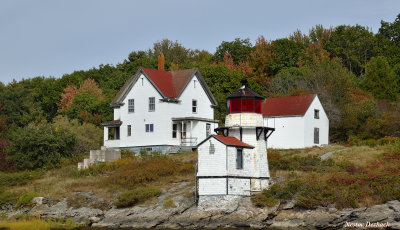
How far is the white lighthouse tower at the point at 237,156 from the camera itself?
1412 inches

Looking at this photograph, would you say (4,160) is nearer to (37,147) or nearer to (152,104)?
(37,147)

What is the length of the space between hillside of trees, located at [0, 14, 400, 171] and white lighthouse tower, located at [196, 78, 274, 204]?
1932 cm

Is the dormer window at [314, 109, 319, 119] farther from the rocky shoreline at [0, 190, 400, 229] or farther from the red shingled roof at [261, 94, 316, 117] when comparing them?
the rocky shoreline at [0, 190, 400, 229]

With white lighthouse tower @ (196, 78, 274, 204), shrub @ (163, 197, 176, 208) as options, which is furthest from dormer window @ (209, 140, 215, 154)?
shrub @ (163, 197, 176, 208)

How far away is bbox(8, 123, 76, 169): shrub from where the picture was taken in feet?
165

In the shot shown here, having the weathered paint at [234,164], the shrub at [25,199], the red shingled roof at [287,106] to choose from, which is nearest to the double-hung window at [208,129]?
the red shingled roof at [287,106]

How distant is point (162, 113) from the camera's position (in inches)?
2160

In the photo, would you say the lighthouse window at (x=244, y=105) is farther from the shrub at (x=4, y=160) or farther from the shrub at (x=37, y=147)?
the shrub at (x=4, y=160)

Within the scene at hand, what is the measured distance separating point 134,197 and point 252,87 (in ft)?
122

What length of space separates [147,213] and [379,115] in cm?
2928

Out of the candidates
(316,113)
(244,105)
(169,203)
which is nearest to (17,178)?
(169,203)

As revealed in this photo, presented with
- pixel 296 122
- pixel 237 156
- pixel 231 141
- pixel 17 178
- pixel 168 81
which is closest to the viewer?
pixel 231 141

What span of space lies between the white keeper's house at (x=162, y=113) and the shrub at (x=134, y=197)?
15053 mm

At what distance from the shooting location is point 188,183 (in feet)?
136
